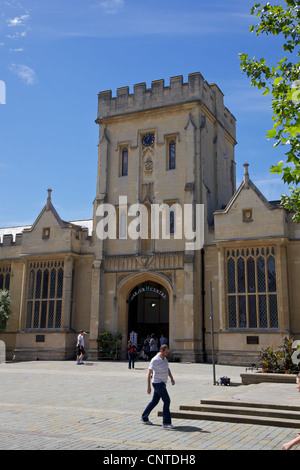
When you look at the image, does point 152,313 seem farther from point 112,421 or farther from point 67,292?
point 112,421

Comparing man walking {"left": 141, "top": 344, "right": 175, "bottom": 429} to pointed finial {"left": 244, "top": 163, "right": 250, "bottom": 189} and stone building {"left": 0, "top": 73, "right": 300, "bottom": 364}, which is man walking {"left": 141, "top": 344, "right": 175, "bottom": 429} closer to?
stone building {"left": 0, "top": 73, "right": 300, "bottom": 364}

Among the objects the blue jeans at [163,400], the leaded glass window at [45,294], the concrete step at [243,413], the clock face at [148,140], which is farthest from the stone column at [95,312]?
the blue jeans at [163,400]

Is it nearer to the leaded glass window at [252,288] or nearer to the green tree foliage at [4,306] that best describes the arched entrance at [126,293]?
the leaded glass window at [252,288]

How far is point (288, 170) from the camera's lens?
28.6 ft

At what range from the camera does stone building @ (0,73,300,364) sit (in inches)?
973

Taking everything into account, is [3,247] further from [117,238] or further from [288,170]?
[288,170]

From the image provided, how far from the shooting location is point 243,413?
32.2 feet

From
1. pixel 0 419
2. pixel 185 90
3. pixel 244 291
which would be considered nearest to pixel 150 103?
pixel 185 90

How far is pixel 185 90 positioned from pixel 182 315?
13.6m

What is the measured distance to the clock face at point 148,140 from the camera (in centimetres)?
3002

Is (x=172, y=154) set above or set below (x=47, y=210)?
above

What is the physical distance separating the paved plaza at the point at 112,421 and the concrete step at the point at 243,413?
0.80ft
